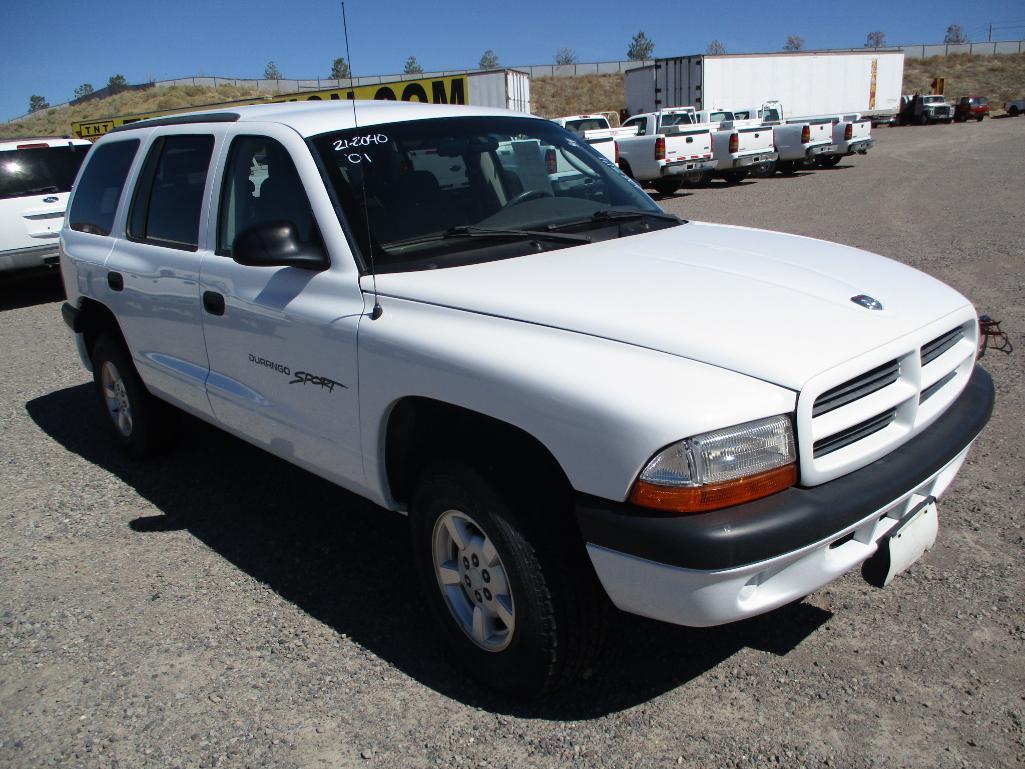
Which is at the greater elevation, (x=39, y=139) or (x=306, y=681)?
(x=39, y=139)

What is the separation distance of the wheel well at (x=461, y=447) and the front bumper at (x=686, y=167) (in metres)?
16.3

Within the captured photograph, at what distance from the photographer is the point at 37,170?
10602 mm

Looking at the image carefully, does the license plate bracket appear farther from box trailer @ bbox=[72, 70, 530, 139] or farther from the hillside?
the hillside

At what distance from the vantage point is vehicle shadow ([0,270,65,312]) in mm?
10580

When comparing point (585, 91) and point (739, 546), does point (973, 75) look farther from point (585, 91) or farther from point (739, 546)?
point (739, 546)

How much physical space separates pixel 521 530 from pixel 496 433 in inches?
12.7

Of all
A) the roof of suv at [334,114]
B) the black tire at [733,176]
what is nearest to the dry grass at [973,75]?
the black tire at [733,176]

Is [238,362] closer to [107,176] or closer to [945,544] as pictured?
[107,176]

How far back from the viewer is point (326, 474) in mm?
3432

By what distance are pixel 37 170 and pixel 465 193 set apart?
9.18m

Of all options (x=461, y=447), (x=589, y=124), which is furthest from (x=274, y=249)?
(x=589, y=124)

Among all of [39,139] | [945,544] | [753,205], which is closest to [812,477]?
[945,544]

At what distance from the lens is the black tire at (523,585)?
2555 millimetres

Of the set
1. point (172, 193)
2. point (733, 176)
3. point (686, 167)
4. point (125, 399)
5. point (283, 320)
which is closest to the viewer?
point (283, 320)
